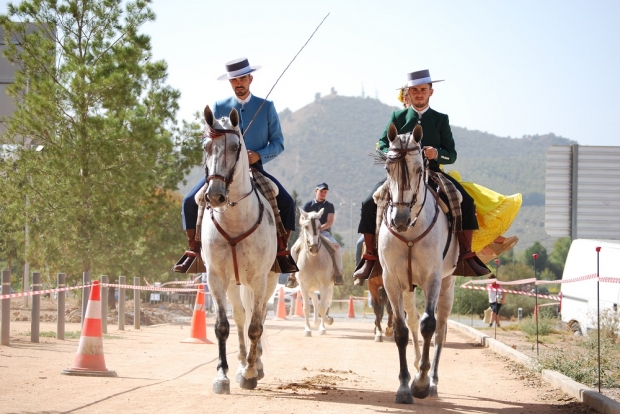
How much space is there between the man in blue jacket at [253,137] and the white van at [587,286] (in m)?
12.5

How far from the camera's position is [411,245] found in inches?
431

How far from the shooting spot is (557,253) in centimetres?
13075

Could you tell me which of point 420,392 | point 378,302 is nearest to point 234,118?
point 420,392

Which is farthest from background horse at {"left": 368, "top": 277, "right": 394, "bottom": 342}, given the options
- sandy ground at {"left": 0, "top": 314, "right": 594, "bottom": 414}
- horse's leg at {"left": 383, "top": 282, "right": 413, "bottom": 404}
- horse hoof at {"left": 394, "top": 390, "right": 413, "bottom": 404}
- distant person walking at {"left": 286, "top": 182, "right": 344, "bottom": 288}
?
horse hoof at {"left": 394, "top": 390, "right": 413, "bottom": 404}

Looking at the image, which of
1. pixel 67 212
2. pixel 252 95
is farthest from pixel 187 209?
pixel 67 212

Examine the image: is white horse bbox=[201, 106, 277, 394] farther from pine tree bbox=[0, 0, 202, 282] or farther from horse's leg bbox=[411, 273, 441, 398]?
pine tree bbox=[0, 0, 202, 282]

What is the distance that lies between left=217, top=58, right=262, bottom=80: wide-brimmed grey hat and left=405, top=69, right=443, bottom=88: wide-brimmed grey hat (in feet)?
6.82

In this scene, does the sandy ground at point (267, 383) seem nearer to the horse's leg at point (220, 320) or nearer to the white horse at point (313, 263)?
the horse's leg at point (220, 320)

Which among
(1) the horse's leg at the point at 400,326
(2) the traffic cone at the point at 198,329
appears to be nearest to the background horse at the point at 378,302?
(2) the traffic cone at the point at 198,329

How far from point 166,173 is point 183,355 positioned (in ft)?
58.7

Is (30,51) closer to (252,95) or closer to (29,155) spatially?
(29,155)

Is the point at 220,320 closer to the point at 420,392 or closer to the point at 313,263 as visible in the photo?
the point at 420,392

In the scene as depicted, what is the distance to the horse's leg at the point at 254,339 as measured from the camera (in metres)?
11.4

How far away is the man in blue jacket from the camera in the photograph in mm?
12281
